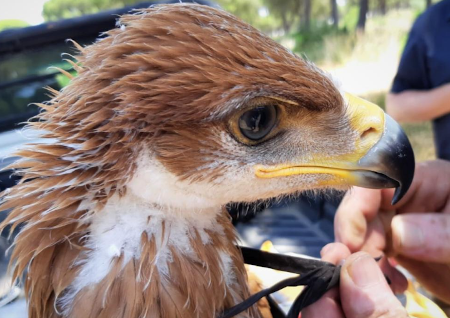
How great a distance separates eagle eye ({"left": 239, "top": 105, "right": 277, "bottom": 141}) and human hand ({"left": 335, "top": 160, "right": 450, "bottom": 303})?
0.94 m

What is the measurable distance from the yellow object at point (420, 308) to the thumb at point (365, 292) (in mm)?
516

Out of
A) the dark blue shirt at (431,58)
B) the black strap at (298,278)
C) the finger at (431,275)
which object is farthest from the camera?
the dark blue shirt at (431,58)

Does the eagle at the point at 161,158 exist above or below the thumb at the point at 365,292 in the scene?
above

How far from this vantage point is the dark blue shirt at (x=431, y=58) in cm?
338

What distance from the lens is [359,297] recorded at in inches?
61.8

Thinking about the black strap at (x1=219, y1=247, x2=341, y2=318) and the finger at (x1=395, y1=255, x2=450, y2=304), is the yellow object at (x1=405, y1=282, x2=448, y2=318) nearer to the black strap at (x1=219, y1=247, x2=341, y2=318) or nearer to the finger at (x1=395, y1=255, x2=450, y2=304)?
the finger at (x1=395, y1=255, x2=450, y2=304)

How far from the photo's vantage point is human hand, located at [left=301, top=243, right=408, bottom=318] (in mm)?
1509

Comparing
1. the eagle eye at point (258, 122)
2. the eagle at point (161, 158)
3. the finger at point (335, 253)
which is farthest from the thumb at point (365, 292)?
the eagle eye at point (258, 122)

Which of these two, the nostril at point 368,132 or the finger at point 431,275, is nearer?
the nostril at point 368,132

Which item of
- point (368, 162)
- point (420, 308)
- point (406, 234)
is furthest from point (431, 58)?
point (368, 162)

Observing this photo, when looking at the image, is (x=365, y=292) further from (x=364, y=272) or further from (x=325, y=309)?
(x=325, y=309)

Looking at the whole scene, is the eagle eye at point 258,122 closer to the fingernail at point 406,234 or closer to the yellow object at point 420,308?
the fingernail at point 406,234

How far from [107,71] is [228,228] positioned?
30.5 inches

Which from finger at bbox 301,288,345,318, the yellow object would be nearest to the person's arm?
the yellow object
